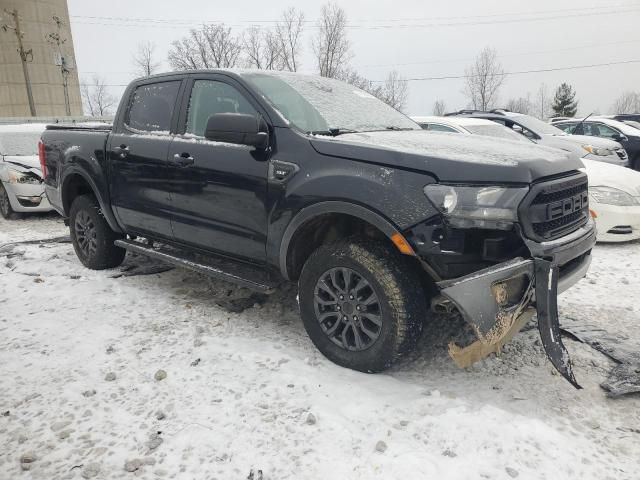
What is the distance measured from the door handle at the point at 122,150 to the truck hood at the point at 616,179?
5100 millimetres

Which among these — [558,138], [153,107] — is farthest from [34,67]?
[153,107]

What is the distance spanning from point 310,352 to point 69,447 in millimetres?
1487

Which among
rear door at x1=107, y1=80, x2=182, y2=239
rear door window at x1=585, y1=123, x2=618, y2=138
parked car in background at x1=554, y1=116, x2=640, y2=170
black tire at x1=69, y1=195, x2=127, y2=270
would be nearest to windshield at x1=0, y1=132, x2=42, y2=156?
black tire at x1=69, y1=195, x2=127, y2=270

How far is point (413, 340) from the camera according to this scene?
2.76 m

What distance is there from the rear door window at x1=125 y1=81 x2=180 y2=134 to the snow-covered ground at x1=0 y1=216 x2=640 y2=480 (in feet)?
5.10

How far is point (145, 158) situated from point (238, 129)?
1407mm

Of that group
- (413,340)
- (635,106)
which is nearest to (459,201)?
(413,340)

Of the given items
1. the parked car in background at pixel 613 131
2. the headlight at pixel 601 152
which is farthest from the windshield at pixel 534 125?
the parked car in background at pixel 613 131

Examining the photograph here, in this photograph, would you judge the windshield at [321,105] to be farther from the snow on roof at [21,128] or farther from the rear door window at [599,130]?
the rear door window at [599,130]

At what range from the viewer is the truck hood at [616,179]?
5.87 metres

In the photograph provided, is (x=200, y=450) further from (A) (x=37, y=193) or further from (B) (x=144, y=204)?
(A) (x=37, y=193)

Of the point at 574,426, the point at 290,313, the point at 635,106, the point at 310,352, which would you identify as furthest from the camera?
the point at 635,106

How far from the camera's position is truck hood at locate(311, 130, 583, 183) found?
2482 mm

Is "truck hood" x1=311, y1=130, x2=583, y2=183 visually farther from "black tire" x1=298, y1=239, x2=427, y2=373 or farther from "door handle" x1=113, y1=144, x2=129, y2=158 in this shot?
"door handle" x1=113, y1=144, x2=129, y2=158
